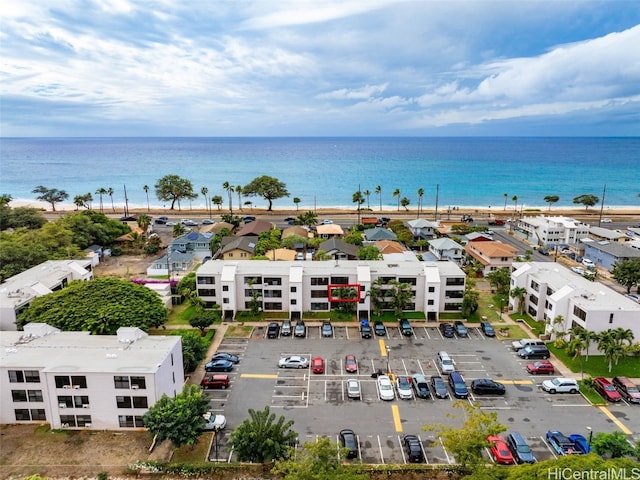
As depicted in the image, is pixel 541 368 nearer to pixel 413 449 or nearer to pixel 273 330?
pixel 413 449

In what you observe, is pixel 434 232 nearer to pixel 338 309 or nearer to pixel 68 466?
pixel 338 309

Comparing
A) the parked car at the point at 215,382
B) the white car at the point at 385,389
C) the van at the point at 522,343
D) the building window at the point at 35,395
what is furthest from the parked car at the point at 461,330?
the building window at the point at 35,395

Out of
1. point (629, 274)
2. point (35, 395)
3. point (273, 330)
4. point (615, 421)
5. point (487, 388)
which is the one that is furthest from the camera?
point (629, 274)

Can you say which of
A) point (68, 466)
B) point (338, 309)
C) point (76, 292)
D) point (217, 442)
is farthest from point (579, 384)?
point (76, 292)

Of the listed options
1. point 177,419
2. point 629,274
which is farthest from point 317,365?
point 629,274

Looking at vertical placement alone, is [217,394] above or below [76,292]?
below

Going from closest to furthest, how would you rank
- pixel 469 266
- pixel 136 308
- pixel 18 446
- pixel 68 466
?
pixel 68 466 < pixel 18 446 < pixel 136 308 < pixel 469 266

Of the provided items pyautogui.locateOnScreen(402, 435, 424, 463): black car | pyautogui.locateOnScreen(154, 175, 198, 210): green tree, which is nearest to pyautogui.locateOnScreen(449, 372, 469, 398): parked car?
pyautogui.locateOnScreen(402, 435, 424, 463): black car
